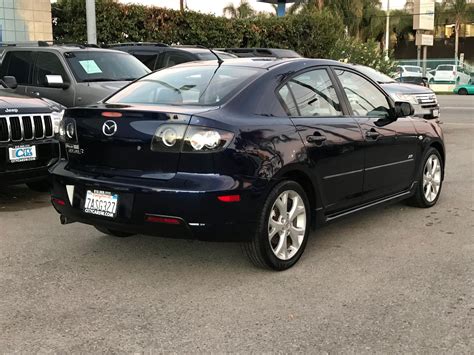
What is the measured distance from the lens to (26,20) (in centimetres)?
1542

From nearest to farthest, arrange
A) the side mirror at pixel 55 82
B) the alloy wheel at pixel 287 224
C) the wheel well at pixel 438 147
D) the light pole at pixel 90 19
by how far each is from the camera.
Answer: the alloy wheel at pixel 287 224, the wheel well at pixel 438 147, the side mirror at pixel 55 82, the light pole at pixel 90 19

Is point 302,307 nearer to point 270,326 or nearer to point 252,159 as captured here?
point 270,326

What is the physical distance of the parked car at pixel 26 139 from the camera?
6203mm

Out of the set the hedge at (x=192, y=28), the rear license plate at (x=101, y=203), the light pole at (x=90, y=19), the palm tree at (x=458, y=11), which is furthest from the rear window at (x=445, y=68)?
the rear license plate at (x=101, y=203)

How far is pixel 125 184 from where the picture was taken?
4.08 metres

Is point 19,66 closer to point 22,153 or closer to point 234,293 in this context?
point 22,153

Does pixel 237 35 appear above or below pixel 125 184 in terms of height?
above

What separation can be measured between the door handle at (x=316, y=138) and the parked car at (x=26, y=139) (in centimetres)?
335

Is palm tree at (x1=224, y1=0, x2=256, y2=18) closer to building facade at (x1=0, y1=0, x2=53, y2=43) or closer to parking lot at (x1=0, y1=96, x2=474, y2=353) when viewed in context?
building facade at (x1=0, y1=0, x2=53, y2=43)

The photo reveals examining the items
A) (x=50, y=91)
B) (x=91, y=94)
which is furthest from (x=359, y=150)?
(x=50, y=91)

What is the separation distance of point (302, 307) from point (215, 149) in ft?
3.91

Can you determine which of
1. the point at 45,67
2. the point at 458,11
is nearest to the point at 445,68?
the point at 458,11

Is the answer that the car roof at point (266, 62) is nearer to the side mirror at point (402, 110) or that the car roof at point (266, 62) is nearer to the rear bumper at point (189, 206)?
the side mirror at point (402, 110)

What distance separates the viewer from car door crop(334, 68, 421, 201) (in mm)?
5293
